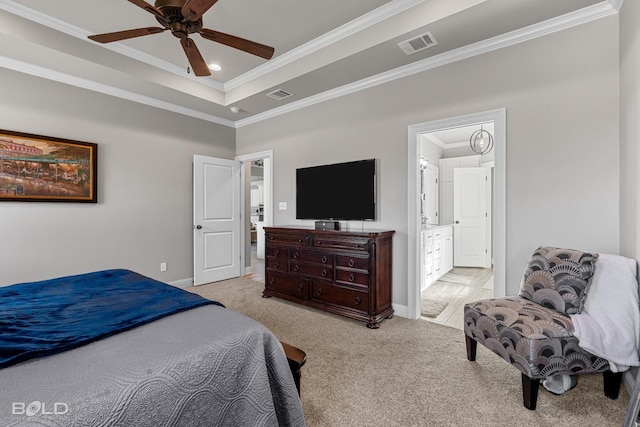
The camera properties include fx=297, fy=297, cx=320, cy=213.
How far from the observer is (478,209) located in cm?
597

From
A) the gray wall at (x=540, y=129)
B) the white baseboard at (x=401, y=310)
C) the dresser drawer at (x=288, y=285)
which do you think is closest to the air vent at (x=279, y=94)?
the gray wall at (x=540, y=129)

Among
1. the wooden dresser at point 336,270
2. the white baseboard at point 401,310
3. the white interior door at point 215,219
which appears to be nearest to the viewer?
the wooden dresser at point 336,270

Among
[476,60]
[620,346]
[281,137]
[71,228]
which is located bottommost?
[620,346]

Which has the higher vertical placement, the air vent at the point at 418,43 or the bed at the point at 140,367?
the air vent at the point at 418,43

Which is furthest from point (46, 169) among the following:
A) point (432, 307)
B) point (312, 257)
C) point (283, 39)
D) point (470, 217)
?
point (470, 217)

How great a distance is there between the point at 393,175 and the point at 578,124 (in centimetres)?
160

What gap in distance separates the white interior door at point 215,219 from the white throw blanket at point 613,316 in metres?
4.33

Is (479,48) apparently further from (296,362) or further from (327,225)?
(296,362)

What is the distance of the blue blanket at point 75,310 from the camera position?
3.43ft

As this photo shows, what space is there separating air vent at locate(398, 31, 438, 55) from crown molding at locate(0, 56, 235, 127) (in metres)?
3.23

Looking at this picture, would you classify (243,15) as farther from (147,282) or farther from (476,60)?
(147,282)

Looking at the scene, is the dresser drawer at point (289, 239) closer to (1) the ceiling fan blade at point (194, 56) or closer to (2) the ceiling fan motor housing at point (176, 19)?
(1) the ceiling fan blade at point (194, 56)

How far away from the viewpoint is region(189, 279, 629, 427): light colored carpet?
5.58ft

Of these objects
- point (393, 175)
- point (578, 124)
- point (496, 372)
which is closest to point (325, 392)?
point (496, 372)
